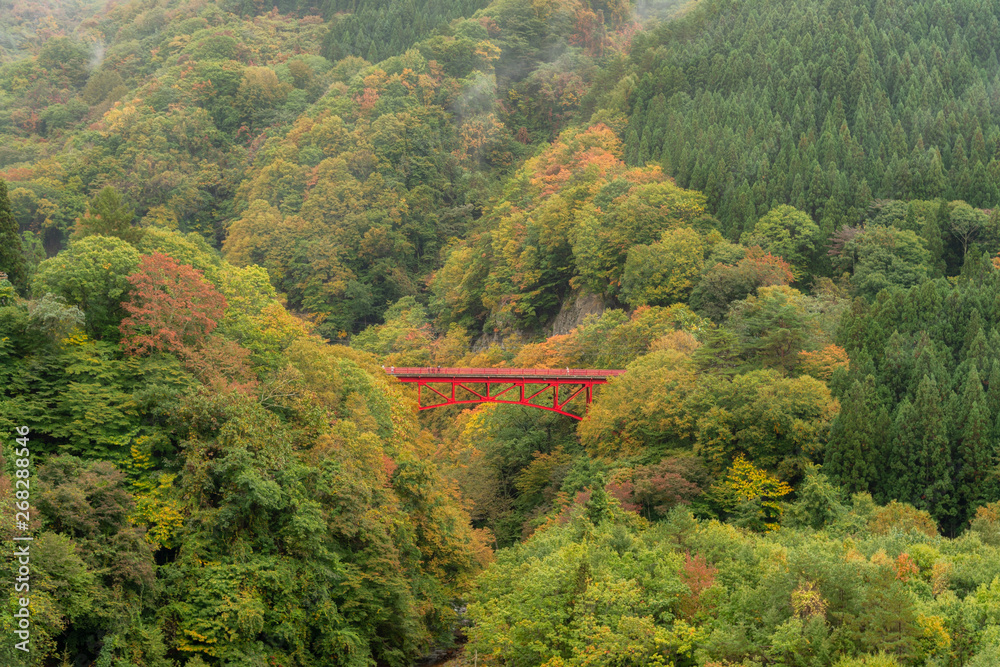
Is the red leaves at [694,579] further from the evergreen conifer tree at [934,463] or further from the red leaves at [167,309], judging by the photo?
the red leaves at [167,309]

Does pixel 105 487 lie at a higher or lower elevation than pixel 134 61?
lower

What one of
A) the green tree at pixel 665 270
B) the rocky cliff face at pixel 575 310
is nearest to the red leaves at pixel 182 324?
the green tree at pixel 665 270

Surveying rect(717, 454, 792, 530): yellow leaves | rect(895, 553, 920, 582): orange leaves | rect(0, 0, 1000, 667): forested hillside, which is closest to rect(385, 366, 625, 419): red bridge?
rect(0, 0, 1000, 667): forested hillside

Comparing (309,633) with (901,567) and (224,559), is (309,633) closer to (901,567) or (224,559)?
(224,559)

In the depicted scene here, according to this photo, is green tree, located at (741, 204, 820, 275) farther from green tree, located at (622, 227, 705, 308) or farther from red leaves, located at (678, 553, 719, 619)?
red leaves, located at (678, 553, 719, 619)

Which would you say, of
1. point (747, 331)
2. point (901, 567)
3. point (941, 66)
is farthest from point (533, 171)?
point (901, 567)

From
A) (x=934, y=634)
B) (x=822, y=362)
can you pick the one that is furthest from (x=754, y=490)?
(x=934, y=634)
